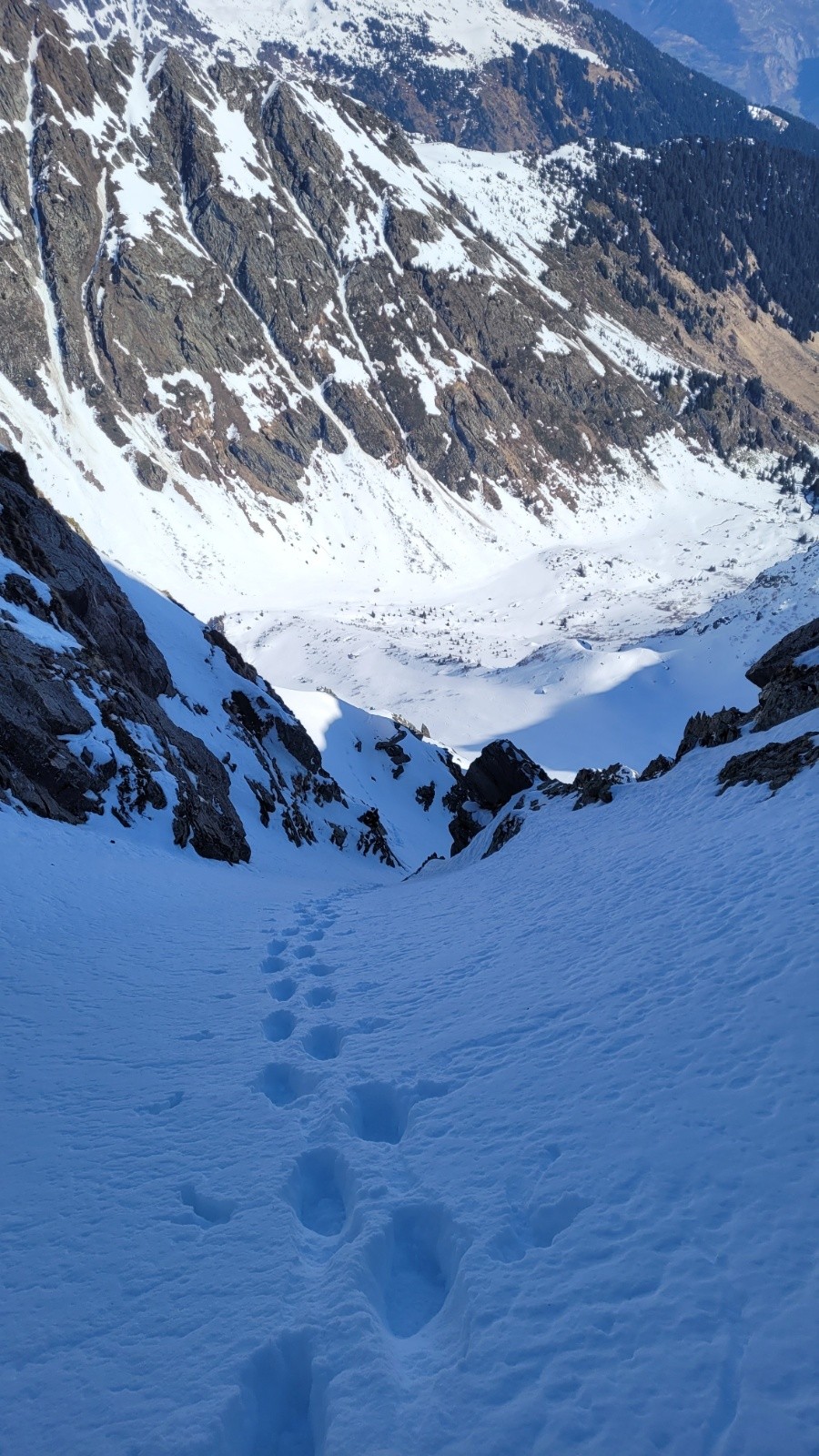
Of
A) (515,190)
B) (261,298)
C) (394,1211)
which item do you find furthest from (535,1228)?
(515,190)

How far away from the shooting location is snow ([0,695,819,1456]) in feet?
10.7

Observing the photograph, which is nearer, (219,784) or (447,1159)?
(447,1159)

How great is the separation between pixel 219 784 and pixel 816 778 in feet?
51.7

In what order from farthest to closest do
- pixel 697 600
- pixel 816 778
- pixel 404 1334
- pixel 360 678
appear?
pixel 697 600 < pixel 360 678 < pixel 816 778 < pixel 404 1334

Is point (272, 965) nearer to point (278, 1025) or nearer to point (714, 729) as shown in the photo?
point (278, 1025)

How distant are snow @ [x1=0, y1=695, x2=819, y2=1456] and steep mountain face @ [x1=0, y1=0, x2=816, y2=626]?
75.0 metres

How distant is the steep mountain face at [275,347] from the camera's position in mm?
85000

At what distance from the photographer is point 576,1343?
134 inches

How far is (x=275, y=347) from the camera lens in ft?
343

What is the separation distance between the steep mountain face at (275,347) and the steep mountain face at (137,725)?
51491 mm

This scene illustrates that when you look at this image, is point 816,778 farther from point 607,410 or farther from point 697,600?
point 607,410

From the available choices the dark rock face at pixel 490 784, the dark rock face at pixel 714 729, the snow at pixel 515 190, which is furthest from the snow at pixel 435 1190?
the snow at pixel 515 190

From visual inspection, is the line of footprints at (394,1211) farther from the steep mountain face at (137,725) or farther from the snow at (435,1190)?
the steep mountain face at (137,725)

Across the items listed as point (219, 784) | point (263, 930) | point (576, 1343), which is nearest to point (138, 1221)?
point (576, 1343)
